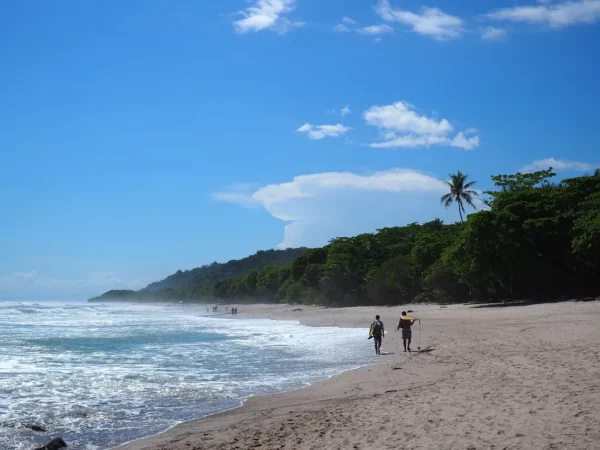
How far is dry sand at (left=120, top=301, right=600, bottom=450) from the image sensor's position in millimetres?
6574

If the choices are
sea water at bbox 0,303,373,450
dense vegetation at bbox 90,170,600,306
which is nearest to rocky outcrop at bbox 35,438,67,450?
sea water at bbox 0,303,373,450

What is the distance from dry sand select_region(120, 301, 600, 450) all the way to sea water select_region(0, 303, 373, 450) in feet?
3.66

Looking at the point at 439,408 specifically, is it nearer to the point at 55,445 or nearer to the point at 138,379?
the point at 55,445

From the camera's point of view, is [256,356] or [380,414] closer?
[380,414]

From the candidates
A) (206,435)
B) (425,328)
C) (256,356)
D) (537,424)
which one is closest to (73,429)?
(206,435)

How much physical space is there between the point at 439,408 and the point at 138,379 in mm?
9317

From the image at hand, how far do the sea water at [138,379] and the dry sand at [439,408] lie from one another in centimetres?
112

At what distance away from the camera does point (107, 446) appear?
822 centimetres

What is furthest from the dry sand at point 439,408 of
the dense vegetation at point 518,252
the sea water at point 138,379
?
the dense vegetation at point 518,252

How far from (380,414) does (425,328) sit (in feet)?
57.3

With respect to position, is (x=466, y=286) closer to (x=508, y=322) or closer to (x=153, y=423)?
(x=508, y=322)

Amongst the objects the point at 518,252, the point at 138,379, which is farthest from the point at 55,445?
the point at 518,252

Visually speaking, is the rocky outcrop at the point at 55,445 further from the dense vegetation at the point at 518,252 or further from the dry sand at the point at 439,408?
the dense vegetation at the point at 518,252

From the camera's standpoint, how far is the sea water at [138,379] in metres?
9.52
